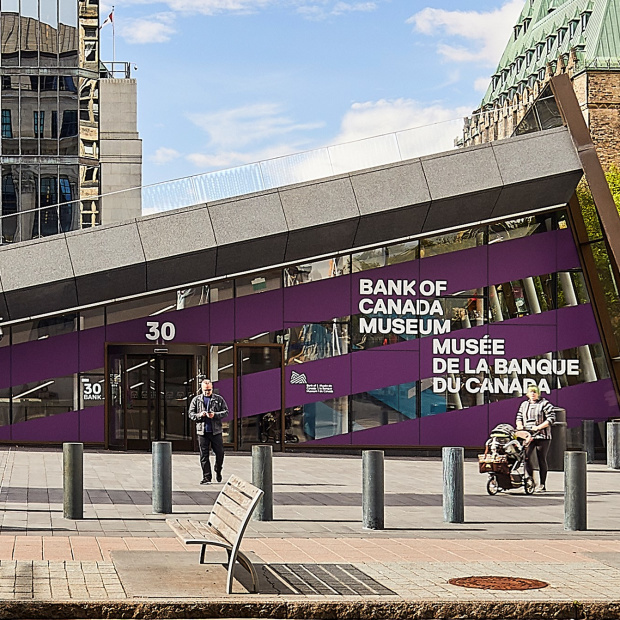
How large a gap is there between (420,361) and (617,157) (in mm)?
55593

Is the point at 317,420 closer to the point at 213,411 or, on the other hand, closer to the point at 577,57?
the point at 213,411

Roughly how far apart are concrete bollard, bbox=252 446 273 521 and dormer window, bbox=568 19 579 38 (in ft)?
276

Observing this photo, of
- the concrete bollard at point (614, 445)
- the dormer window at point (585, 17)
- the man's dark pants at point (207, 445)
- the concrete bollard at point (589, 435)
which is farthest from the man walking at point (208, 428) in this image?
the dormer window at point (585, 17)

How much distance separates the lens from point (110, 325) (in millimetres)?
26641

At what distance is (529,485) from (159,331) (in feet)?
38.1

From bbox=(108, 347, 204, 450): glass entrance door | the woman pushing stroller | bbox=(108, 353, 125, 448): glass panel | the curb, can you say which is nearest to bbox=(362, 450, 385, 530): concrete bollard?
the curb

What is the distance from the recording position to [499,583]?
9078 mm

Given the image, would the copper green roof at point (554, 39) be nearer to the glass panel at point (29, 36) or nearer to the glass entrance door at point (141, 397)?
the glass panel at point (29, 36)

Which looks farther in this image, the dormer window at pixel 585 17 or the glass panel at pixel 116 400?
the dormer window at pixel 585 17

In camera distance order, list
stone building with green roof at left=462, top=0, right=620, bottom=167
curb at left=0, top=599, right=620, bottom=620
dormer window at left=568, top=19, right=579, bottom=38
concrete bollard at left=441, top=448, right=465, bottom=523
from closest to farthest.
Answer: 1. curb at left=0, top=599, right=620, bottom=620
2. concrete bollard at left=441, top=448, right=465, bottom=523
3. stone building with green roof at left=462, top=0, right=620, bottom=167
4. dormer window at left=568, top=19, right=579, bottom=38

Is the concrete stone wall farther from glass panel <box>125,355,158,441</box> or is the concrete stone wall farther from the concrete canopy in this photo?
the concrete canopy

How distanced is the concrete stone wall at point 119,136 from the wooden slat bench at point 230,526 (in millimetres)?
48304

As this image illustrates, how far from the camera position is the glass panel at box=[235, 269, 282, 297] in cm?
2692

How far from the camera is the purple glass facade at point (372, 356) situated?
87.4 feet
